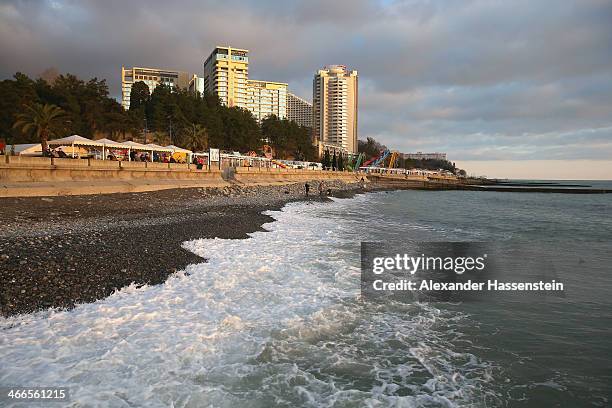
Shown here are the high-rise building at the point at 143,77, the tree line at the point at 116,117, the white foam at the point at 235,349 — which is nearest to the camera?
the white foam at the point at 235,349

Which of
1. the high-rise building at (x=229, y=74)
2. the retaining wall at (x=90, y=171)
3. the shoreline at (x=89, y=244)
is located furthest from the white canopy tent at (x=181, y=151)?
the high-rise building at (x=229, y=74)

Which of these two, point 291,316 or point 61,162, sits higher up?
point 61,162

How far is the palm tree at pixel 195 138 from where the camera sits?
65338 millimetres

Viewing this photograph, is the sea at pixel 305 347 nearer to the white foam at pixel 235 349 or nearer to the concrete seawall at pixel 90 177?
the white foam at pixel 235 349

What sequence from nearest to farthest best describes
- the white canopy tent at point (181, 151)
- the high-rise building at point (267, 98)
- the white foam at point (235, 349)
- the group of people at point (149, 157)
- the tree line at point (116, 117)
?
the white foam at point (235, 349) < the group of people at point (149, 157) < the white canopy tent at point (181, 151) < the tree line at point (116, 117) < the high-rise building at point (267, 98)

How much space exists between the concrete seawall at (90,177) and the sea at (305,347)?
56.5 feet

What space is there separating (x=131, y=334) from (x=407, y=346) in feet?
15.1

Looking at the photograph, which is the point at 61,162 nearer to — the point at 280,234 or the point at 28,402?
the point at 280,234

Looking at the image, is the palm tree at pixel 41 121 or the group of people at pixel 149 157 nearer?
the palm tree at pixel 41 121

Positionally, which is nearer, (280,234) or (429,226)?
(280,234)

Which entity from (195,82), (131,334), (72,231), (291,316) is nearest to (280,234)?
(72,231)

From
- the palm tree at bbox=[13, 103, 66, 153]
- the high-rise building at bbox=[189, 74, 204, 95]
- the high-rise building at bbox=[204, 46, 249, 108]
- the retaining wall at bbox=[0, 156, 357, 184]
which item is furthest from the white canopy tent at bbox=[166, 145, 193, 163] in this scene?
the high-rise building at bbox=[189, 74, 204, 95]

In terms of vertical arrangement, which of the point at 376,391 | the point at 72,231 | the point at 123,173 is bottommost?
the point at 376,391

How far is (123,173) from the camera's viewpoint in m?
28.5
